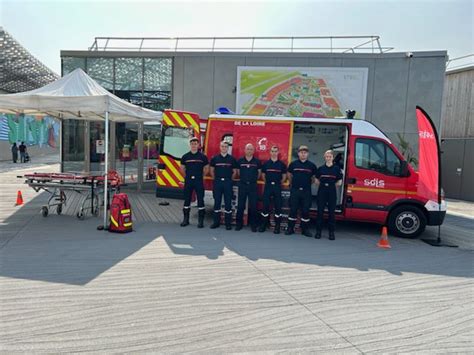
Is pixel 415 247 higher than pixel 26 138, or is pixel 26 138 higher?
pixel 26 138

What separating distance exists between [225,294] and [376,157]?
507 centimetres

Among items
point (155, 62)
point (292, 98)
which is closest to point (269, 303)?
point (292, 98)

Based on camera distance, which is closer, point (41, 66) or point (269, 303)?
point (269, 303)

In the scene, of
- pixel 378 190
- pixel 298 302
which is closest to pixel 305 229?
pixel 378 190

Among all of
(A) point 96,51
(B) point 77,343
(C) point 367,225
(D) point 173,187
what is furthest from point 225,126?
(A) point 96,51

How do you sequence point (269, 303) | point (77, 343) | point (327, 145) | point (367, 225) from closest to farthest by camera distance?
point (77, 343) < point (269, 303) < point (367, 225) < point (327, 145)

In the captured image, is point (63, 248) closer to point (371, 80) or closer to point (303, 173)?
point (303, 173)

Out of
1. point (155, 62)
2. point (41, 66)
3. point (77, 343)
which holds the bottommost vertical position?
point (77, 343)

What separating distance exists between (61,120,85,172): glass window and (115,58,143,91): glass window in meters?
2.14

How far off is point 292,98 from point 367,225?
19.4 feet

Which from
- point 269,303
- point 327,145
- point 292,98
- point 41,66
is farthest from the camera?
point 41,66

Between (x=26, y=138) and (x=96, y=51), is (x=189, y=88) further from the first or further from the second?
(x=26, y=138)

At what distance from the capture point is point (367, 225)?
9.20 meters

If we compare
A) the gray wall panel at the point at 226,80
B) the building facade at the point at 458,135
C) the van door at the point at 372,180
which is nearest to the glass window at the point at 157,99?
the gray wall panel at the point at 226,80
